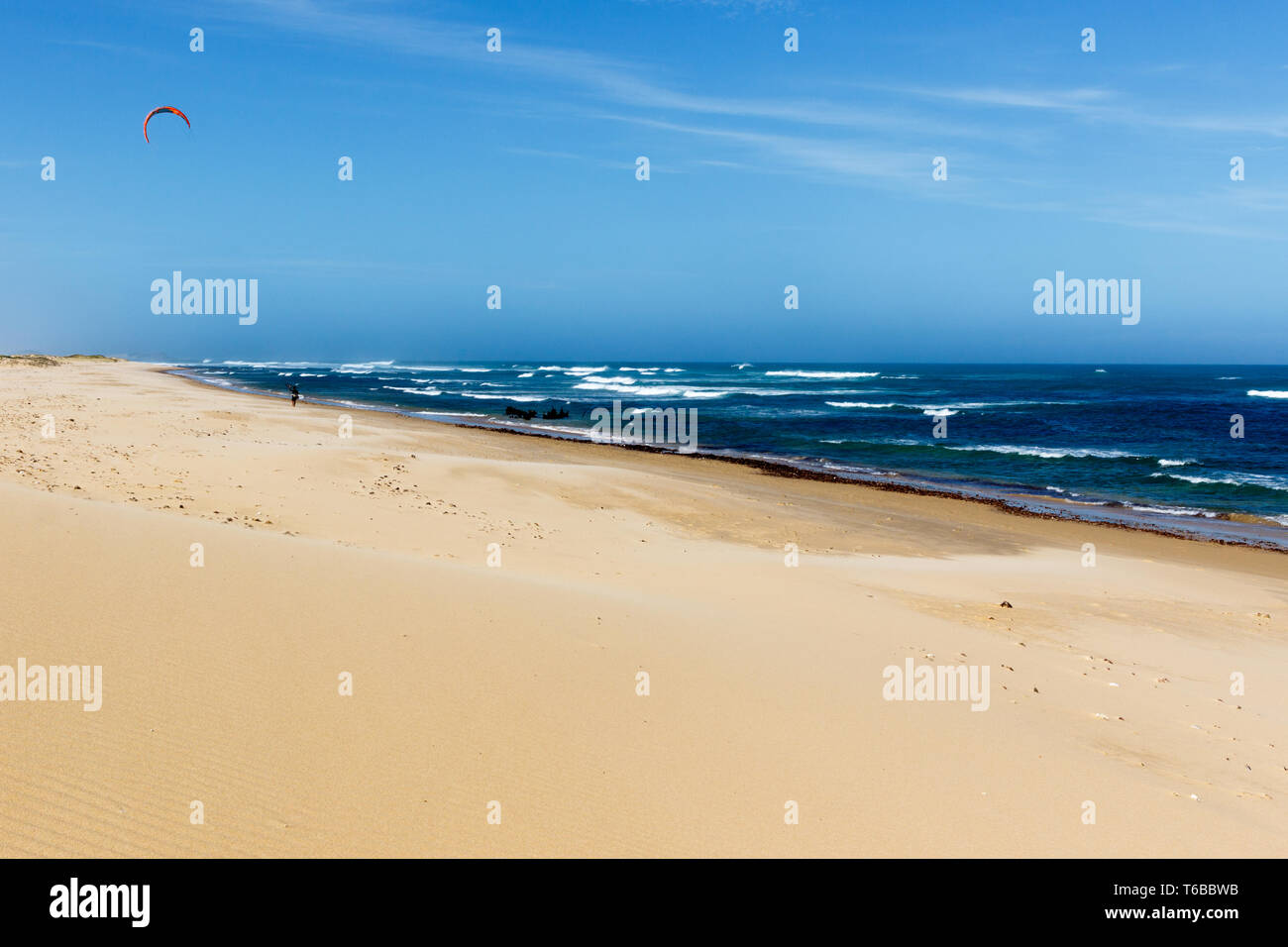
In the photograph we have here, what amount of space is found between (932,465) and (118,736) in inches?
1155

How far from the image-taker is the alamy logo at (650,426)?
36.9 meters

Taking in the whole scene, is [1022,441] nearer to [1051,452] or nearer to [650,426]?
[1051,452]

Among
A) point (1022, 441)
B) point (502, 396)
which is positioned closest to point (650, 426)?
point (1022, 441)

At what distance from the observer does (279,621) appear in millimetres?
6742

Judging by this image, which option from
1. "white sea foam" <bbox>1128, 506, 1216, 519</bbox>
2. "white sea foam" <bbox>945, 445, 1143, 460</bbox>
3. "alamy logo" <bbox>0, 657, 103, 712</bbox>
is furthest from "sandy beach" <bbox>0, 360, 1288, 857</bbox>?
"white sea foam" <bbox>945, 445, 1143, 460</bbox>

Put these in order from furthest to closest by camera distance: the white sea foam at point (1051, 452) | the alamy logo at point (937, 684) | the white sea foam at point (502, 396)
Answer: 1. the white sea foam at point (502, 396)
2. the white sea foam at point (1051, 452)
3. the alamy logo at point (937, 684)

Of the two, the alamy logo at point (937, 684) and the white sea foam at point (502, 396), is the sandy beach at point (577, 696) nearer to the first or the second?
the alamy logo at point (937, 684)

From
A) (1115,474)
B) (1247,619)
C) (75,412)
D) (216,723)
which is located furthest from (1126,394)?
(216,723)

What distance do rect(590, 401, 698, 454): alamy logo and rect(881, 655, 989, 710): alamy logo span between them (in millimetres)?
24356
